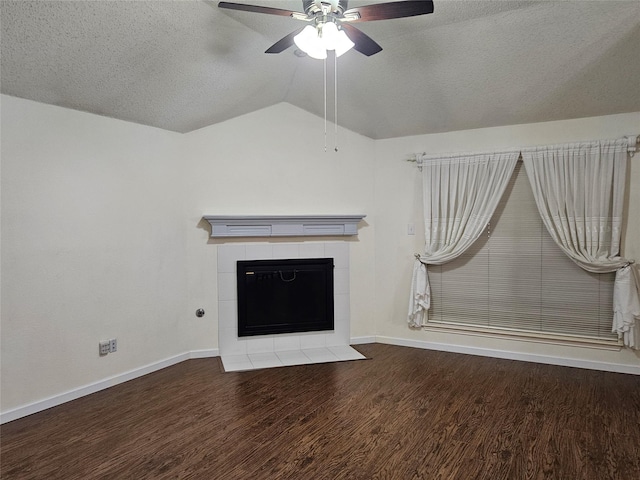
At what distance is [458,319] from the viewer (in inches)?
175

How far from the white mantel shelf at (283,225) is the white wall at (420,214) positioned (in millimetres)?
458

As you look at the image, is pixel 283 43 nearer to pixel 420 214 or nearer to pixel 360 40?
pixel 360 40

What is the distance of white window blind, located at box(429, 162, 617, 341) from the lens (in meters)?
3.90

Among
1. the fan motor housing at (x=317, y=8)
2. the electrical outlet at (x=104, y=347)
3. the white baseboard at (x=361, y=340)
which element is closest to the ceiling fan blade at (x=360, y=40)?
the fan motor housing at (x=317, y=8)

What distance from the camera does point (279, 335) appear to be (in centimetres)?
443

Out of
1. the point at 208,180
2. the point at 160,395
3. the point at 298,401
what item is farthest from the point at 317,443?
the point at 208,180

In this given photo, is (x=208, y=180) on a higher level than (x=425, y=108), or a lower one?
lower

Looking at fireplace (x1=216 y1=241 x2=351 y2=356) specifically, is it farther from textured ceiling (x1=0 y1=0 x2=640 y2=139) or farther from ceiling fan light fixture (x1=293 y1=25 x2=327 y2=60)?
ceiling fan light fixture (x1=293 y1=25 x2=327 y2=60)

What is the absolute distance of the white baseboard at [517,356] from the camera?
12.4 feet

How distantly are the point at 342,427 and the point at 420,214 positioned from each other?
8.33 feet

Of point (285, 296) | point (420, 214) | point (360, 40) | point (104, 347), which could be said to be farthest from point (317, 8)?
point (104, 347)

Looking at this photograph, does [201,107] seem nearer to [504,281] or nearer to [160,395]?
[160,395]

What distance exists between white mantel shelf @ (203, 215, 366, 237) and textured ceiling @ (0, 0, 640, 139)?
1.01 m

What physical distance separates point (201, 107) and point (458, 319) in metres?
3.30
